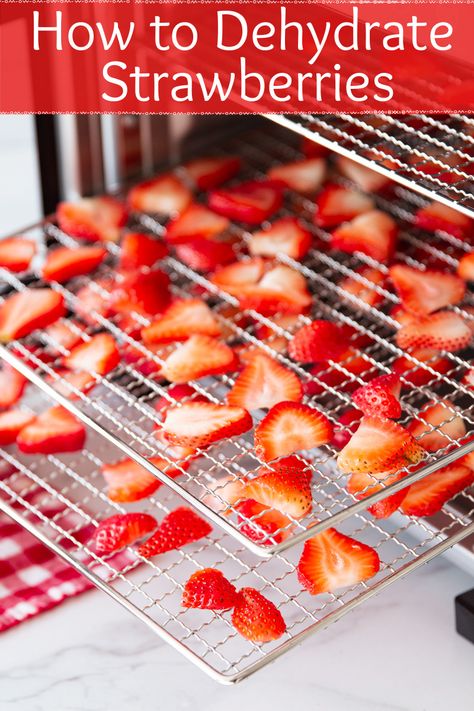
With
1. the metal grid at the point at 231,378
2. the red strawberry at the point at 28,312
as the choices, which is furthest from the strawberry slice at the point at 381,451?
the red strawberry at the point at 28,312

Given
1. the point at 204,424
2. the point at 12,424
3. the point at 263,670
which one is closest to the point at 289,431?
the point at 204,424

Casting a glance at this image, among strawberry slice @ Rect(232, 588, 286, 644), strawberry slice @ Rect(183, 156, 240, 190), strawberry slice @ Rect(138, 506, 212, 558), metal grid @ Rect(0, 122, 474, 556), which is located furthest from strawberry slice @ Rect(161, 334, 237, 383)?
strawberry slice @ Rect(183, 156, 240, 190)

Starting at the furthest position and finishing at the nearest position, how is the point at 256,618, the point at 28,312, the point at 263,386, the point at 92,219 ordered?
1. the point at 92,219
2. the point at 28,312
3. the point at 263,386
4. the point at 256,618

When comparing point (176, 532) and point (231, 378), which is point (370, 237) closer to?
point (231, 378)

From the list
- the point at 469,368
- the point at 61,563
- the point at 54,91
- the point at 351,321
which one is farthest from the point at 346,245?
the point at 61,563

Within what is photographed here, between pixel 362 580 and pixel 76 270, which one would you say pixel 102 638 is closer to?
pixel 362 580

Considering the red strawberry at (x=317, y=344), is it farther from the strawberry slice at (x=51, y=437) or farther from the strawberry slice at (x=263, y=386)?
the strawberry slice at (x=51, y=437)

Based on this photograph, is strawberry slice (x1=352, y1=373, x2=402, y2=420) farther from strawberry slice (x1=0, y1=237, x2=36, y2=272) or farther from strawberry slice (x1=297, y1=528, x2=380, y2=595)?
strawberry slice (x1=0, y1=237, x2=36, y2=272)
